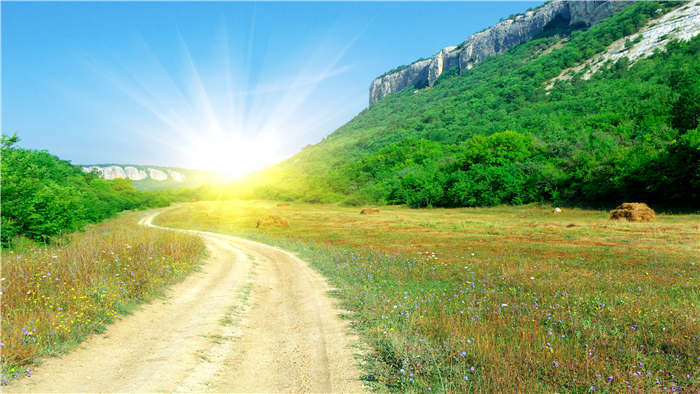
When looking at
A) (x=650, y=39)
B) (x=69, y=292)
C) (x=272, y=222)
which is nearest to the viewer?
(x=69, y=292)

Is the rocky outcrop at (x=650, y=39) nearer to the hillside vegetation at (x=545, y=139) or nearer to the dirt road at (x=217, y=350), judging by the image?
the hillside vegetation at (x=545, y=139)

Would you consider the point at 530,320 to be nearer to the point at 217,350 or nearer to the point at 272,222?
the point at 217,350

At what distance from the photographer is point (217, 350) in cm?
695

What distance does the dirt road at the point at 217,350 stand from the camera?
17.9 ft

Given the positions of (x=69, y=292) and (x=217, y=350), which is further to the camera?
(x=69, y=292)

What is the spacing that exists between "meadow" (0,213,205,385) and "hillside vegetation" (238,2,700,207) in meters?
50.4

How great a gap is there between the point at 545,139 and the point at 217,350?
84179mm

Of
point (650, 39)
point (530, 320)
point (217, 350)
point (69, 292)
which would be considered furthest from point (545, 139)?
point (69, 292)

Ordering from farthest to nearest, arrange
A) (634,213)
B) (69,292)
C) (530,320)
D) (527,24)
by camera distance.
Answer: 1. (527,24)
2. (634,213)
3. (69,292)
4. (530,320)

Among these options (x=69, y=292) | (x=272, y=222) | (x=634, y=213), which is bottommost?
(x=272, y=222)

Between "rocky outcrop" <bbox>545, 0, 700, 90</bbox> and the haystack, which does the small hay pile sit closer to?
the haystack

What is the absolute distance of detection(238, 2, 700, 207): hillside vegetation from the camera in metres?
44.6

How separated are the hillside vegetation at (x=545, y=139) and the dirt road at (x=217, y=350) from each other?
46886 mm

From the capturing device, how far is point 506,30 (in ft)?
600
